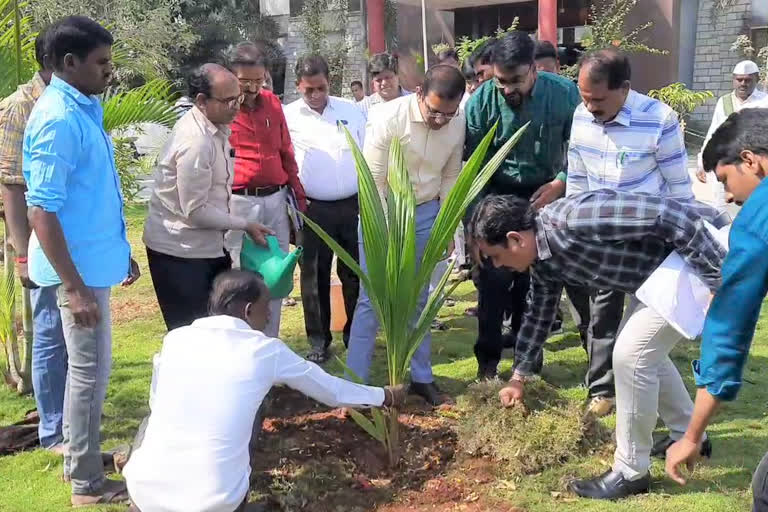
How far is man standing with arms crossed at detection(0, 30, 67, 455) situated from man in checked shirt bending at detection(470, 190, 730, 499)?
1.99 meters

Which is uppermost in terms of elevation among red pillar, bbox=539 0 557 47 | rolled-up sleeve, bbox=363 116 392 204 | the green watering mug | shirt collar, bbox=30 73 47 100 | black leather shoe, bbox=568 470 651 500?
red pillar, bbox=539 0 557 47

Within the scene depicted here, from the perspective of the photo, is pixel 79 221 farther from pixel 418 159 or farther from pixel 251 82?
pixel 418 159

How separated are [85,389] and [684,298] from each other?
7.59ft

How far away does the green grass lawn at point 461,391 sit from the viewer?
120 inches

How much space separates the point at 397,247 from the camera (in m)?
3.21

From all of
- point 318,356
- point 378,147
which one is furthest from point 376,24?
point 378,147

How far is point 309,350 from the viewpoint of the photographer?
498cm

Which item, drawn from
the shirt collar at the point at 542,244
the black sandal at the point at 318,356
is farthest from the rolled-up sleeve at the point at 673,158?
the black sandal at the point at 318,356

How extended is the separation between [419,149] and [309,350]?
1745 mm

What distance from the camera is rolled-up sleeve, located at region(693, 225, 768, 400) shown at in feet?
6.02

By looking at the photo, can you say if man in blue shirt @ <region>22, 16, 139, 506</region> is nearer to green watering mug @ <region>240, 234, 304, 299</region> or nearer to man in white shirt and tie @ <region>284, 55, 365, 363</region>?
green watering mug @ <region>240, 234, 304, 299</region>

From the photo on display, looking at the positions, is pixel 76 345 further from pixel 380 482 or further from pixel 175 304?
pixel 380 482

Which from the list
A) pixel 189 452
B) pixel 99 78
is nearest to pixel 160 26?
pixel 99 78

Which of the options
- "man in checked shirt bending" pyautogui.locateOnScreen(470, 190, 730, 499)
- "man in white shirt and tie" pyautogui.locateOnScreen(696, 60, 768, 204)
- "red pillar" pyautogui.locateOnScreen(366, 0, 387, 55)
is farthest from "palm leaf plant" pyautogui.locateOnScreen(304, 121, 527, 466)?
"red pillar" pyautogui.locateOnScreen(366, 0, 387, 55)
